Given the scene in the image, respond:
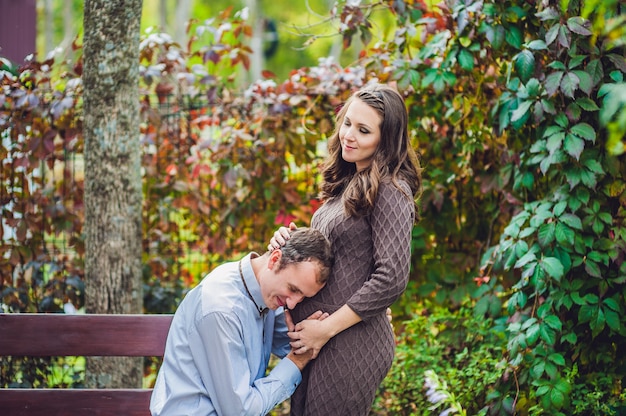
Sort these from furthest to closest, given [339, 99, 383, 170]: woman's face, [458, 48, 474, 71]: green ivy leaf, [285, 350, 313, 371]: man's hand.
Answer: [458, 48, 474, 71]: green ivy leaf → [339, 99, 383, 170]: woman's face → [285, 350, 313, 371]: man's hand

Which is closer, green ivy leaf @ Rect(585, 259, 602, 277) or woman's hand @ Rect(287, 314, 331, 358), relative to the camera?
woman's hand @ Rect(287, 314, 331, 358)

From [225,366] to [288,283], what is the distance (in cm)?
33

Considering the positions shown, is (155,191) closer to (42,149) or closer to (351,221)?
(42,149)

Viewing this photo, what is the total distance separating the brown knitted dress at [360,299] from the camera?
2562mm

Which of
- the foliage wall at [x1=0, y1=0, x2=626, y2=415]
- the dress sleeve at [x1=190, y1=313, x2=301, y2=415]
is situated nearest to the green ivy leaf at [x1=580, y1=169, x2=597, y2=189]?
the foliage wall at [x1=0, y1=0, x2=626, y2=415]

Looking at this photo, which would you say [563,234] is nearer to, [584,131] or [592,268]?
[592,268]

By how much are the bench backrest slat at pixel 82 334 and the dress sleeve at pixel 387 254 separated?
3.24ft

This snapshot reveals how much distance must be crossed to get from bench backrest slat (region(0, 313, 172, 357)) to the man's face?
0.79 meters

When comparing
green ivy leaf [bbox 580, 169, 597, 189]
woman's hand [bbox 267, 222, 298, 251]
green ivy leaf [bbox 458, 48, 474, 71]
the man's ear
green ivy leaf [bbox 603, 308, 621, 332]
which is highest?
green ivy leaf [bbox 458, 48, 474, 71]

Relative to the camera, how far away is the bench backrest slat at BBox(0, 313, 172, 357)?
10.3 feet

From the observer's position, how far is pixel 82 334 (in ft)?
10.3

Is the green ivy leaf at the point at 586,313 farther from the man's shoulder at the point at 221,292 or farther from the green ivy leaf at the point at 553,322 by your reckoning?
the man's shoulder at the point at 221,292

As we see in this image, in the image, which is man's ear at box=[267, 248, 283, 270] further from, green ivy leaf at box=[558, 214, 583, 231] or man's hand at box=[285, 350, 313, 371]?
green ivy leaf at box=[558, 214, 583, 231]

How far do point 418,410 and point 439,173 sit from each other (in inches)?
57.7
